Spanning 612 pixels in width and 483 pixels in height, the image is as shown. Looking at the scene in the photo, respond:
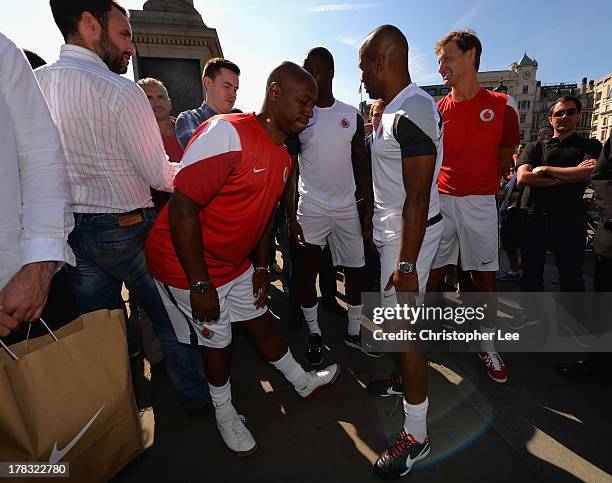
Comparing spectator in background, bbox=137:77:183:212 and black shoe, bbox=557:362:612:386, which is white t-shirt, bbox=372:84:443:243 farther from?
spectator in background, bbox=137:77:183:212

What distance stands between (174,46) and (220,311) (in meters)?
8.70

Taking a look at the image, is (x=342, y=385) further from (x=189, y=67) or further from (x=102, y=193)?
(x=189, y=67)

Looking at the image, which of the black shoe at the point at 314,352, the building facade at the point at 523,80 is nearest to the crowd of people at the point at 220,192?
the black shoe at the point at 314,352

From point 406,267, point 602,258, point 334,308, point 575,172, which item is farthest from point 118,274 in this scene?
point 575,172

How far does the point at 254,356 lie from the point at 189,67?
8026 millimetres

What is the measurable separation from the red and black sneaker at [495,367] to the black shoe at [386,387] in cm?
81

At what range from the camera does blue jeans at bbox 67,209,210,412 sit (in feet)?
6.49

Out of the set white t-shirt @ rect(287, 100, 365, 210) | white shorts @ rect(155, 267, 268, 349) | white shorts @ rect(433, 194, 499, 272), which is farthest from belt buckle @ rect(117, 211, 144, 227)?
white shorts @ rect(433, 194, 499, 272)

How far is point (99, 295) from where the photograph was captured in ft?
6.91

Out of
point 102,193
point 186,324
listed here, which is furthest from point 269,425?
point 102,193

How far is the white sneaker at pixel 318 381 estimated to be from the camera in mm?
2535

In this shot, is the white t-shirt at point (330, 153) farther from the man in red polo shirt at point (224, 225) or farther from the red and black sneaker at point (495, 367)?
the red and black sneaker at point (495, 367)

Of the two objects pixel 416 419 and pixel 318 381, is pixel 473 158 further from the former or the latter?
pixel 318 381

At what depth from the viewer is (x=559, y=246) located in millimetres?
3316
